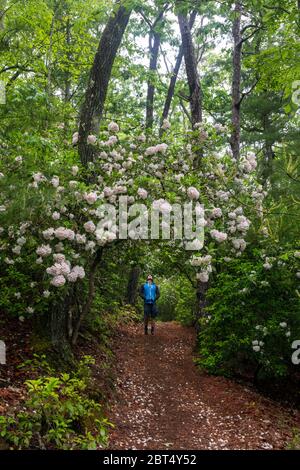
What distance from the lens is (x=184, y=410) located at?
20.5 feet

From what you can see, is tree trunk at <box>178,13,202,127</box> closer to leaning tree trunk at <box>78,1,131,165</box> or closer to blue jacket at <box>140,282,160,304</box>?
leaning tree trunk at <box>78,1,131,165</box>

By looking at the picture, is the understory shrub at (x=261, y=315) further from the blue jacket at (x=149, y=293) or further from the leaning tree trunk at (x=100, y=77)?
the leaning tree trunk at (x=100, y=77)

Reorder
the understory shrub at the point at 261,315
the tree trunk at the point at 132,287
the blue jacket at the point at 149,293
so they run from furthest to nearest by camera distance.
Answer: the tree trunk at the point at 132,287 < the blue jacket at the point at 149,293 < the understory shrub at the point at 261,315

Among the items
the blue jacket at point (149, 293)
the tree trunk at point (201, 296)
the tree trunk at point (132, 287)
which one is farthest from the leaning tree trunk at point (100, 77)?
the tree trunk at point (132, 287)

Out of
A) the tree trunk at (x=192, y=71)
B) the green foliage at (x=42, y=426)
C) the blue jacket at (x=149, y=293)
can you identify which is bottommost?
the green foliage at (x=42, y=426)

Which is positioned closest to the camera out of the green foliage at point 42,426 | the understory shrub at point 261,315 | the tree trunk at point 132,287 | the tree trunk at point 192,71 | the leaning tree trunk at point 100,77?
the green foliage at point 42,426

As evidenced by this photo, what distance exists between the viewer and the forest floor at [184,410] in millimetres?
5137

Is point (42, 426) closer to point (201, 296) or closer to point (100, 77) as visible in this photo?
point (100, 77)

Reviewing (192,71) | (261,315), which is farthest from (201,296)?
(192,71)

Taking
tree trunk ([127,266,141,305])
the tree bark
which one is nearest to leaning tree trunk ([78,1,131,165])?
the tree bark

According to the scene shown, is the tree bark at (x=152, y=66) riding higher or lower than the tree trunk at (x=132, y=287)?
higher

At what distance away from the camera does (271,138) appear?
13.8m

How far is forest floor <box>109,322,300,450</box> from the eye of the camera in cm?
514
